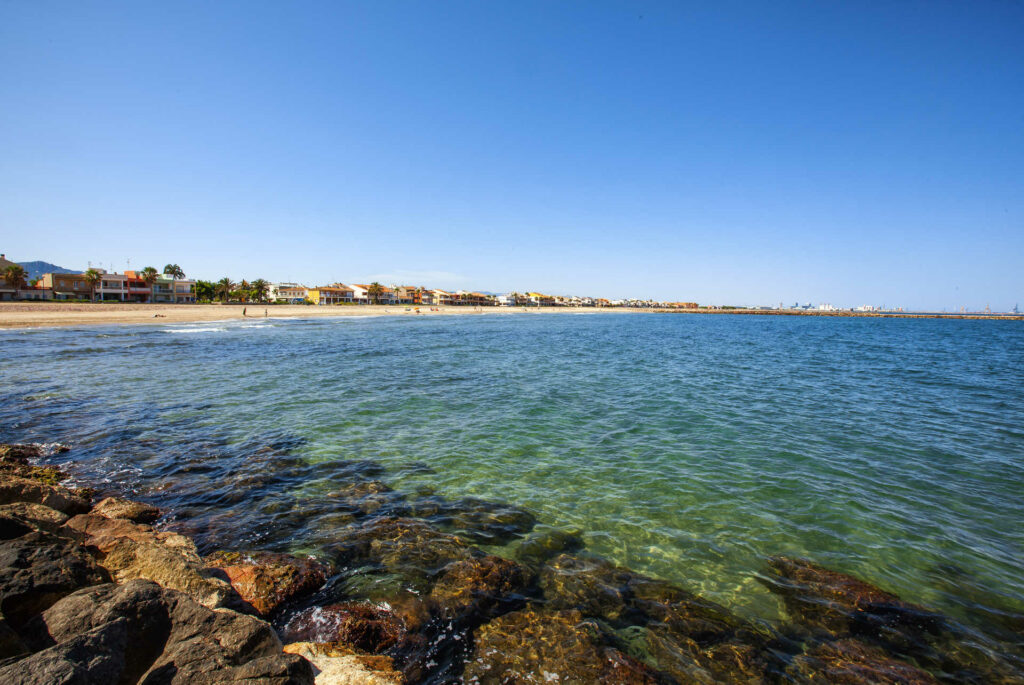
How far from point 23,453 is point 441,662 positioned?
11.5 metres

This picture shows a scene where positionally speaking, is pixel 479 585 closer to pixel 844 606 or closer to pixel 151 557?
pixel 151 557

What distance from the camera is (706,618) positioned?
5344 mm

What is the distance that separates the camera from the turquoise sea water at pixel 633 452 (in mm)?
6867

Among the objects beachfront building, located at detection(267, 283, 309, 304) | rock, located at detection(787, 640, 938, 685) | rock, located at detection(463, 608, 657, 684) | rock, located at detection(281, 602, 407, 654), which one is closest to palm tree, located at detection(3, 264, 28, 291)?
beachfront building, located at detection(267, 283, 309, 304)

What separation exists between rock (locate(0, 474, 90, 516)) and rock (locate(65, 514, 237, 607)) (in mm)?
775

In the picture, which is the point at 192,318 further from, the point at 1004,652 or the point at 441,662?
the point at 1004,652

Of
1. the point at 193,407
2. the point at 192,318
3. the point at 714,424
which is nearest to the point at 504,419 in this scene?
the point at 714,424

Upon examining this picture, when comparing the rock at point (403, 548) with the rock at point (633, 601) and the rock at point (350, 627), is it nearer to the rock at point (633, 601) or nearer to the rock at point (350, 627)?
the rock at point (350, 627)

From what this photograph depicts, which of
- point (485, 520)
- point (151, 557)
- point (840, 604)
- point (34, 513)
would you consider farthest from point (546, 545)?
point (34, 513)

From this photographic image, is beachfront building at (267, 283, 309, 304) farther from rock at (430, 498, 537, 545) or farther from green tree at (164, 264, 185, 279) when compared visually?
rock at (430, 498, 537, 545)

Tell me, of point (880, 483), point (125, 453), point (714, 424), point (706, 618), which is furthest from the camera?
point (714, 424)

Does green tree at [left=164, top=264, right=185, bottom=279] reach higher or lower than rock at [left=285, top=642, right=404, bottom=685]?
higher

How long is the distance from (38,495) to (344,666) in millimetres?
6087

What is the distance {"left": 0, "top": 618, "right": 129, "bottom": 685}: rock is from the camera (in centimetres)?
276
